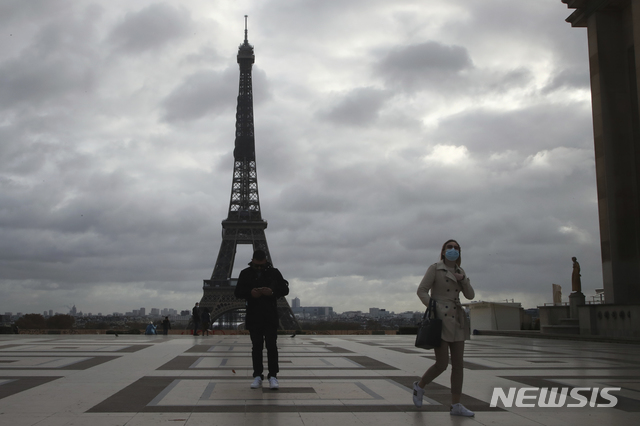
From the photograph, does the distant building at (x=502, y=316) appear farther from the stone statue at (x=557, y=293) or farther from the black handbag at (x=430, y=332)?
the black handbag at (x=430, y=332)

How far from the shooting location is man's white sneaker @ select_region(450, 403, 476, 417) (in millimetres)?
5781

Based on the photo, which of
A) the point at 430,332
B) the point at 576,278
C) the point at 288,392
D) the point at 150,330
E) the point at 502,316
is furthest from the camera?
the point at 502,316

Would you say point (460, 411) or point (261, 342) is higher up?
point (261, 342)

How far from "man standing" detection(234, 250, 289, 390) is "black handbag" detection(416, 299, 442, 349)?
2361 millimetres

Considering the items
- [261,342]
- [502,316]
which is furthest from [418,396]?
[502,316]

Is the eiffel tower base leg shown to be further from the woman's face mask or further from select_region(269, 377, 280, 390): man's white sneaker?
the woman's face mask

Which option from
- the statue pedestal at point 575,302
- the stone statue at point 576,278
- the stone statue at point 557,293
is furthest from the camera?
the stone statue at point 557,293

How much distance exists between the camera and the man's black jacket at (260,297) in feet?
26.1

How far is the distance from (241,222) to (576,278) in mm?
48022

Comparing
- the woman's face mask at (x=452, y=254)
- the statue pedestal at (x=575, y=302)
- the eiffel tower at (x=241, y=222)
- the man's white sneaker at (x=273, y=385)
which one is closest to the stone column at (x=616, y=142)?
the statue pedestal at (x=575, y=302)

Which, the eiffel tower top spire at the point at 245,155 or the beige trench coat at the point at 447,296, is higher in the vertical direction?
the eiffel tower top spire at the point at 245,155

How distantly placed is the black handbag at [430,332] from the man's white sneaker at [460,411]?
0.61m

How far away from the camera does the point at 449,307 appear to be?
6223 millimetres

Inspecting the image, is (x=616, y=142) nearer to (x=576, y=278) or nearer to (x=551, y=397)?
(x=576, y=278)
